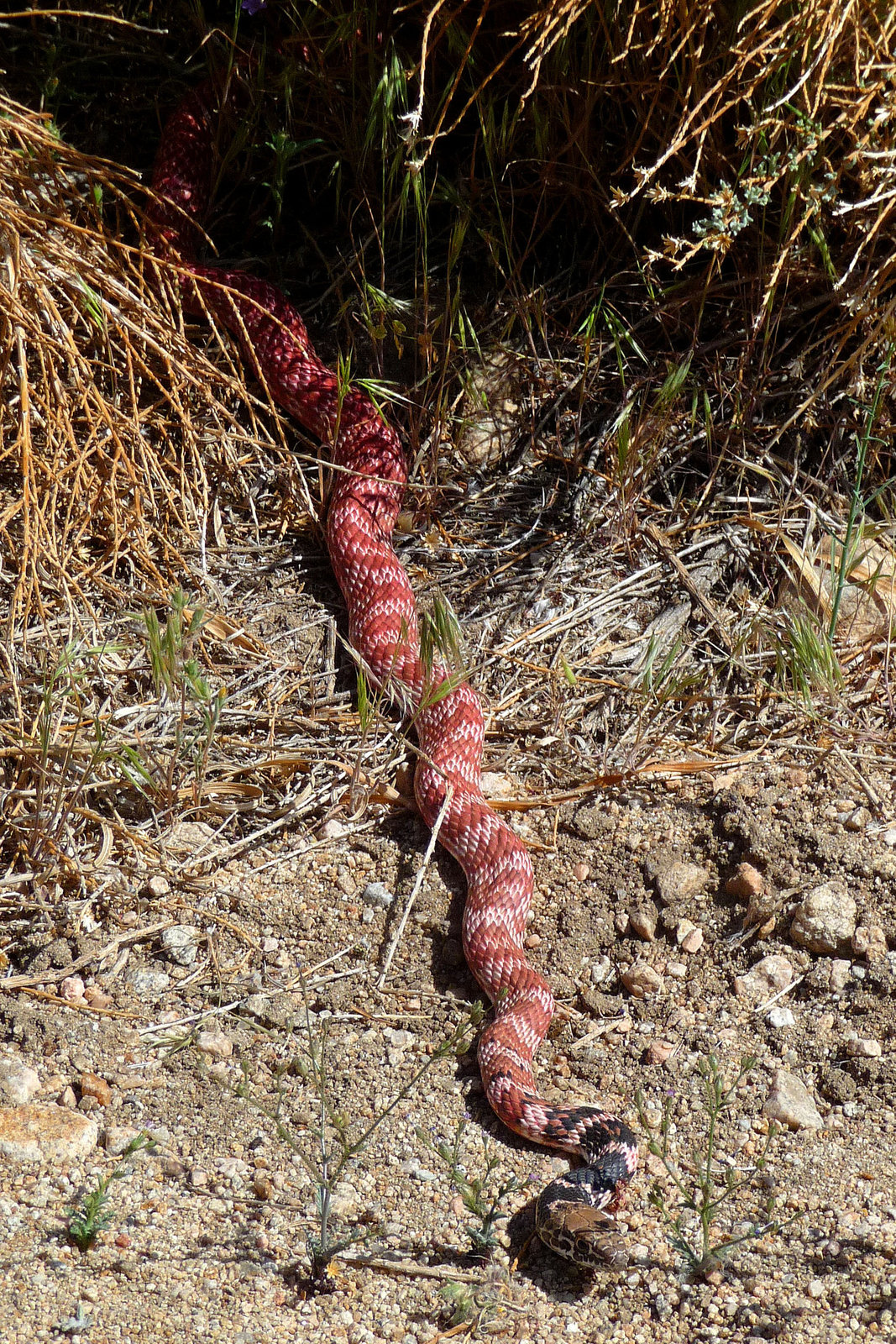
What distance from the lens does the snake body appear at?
234 centimetres

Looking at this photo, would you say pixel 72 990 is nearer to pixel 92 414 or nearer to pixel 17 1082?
pixel 17 1082

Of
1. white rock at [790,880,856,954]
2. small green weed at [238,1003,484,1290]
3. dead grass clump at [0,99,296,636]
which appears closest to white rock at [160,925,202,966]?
small green weed at [238,1003,484,1290]

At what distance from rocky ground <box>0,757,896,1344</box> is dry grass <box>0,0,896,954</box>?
7.8 inches

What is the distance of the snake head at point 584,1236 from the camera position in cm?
207

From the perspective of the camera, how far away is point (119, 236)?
3.56m

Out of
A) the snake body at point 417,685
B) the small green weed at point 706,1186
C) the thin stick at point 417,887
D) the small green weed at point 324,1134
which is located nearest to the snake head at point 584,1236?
the snake body at point 417,685

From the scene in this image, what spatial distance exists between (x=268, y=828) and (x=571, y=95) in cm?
234

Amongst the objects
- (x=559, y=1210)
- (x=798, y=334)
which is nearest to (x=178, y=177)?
(x=798, y=334)

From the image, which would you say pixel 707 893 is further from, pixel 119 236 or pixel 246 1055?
pixel 119 236

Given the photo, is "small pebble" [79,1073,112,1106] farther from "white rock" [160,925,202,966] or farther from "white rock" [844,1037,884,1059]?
"white rock" [844,1037,884,1059]

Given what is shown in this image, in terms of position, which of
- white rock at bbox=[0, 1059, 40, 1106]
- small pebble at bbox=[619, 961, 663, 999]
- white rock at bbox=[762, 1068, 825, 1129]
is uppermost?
white rock at bbox=[762, 1068, 825, 1129]

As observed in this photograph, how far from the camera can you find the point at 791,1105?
2.41 m

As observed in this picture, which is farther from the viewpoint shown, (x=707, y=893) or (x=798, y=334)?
(x=798, y=334)

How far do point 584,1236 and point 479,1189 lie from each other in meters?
0.23
